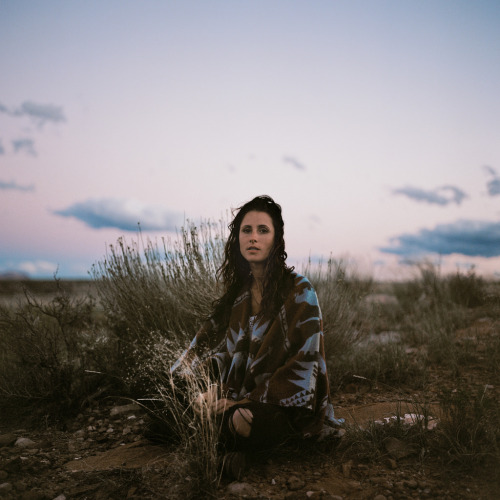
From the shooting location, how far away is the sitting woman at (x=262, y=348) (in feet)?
9.70

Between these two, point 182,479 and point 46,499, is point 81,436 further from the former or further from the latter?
point 182,479

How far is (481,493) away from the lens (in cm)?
266

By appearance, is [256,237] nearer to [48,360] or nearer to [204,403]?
[204,403]

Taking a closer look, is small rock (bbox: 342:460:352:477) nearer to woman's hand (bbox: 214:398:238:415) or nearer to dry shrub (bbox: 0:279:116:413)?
woman's hand (bbox: 214:398:238:415)

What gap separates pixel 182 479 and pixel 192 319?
2.61 metres

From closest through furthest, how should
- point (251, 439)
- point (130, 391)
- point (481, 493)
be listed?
point (481, 493)
point (251, 439)
point (130, 391)

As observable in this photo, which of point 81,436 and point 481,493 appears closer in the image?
point 481,493

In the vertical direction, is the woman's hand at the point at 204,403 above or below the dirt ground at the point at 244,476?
above

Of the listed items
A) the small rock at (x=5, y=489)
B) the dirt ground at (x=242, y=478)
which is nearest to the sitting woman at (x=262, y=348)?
the dirt ground at (x=242, y=478)

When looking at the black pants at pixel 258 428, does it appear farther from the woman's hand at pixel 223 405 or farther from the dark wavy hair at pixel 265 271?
the dark wavy hair at pixel 265 271

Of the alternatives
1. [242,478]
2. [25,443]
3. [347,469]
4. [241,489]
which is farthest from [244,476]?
[25,443]

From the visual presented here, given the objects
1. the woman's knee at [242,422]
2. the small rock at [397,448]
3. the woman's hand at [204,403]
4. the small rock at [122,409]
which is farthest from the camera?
the small rock at [122,409]

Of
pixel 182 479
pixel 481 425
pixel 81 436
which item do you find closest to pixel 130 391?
pixel 81 436

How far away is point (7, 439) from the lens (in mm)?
3871
